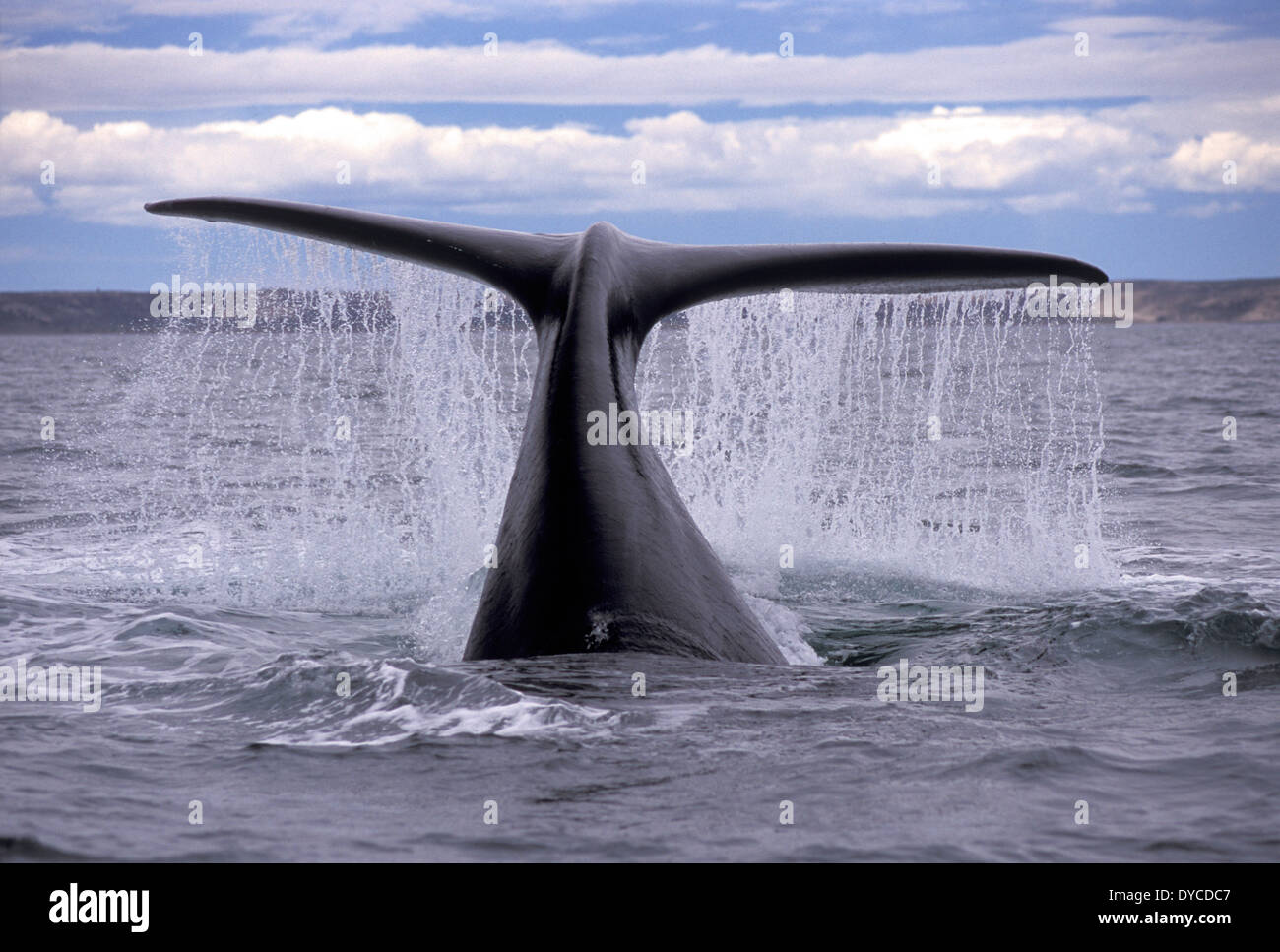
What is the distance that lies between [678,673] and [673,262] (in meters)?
3.30

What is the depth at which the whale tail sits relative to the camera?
8305 mm

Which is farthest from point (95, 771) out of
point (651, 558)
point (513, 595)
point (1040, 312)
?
point (1040, 312)

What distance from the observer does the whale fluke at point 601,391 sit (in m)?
6.17

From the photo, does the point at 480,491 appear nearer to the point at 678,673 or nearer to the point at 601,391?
the point at 601,391

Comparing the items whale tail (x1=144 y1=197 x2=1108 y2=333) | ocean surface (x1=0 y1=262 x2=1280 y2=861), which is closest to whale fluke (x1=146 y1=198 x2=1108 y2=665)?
whale tail (x1=144 y1=197 x2=1108 y2=333)

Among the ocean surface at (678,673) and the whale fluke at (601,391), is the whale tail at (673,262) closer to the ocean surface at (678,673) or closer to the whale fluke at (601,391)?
the whale fluke at (601,391)

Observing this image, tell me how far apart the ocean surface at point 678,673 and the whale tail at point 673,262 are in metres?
0.41

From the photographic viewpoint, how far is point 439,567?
37.6ft

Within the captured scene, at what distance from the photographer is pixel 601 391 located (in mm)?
7238

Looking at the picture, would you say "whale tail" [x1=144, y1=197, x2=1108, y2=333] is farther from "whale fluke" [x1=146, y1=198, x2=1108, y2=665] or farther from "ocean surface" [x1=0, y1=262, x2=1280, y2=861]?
"ocean surface" [x1=0, y1=262, x2=1280, y2=861]

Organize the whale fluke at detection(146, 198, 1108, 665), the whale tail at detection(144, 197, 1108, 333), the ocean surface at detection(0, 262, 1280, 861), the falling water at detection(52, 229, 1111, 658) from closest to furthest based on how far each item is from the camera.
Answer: the ocean surface at detection(0, 262, 1280, 861) → the whale fluke at detection(146, 198, 1108, 665) → the whale tail at detection(144, 197, 1108, 333) → the falling water at detection(52, 229, 1111, 658)

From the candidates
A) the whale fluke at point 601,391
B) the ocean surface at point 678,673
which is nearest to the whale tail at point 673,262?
the whale fluke at point 601,391

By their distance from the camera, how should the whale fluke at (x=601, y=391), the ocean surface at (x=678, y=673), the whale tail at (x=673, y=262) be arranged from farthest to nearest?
the whale tail at (x=673, y=262) < the whale fluke at (x=601, y=391) < the ocean surface at (x=678, y=673)
